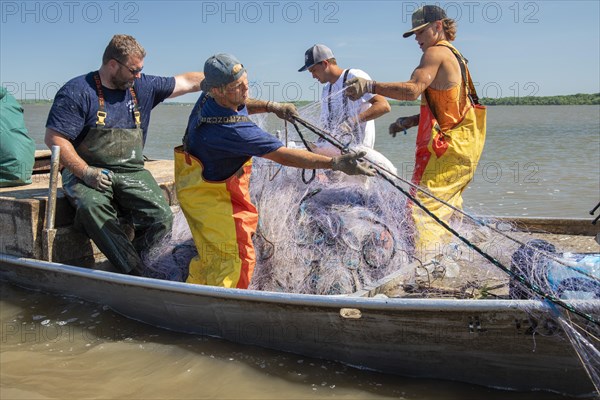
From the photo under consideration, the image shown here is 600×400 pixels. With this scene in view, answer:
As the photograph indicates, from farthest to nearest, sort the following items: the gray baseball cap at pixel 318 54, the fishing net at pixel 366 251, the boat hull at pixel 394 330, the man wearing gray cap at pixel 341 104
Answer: the gray baseball cap at pixel 318 54
the man wearing gray cap at pixel 341 104
the fishing net at pixel 366 251
the boat hull at pixel 394 330

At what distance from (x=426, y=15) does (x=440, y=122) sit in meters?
0.91

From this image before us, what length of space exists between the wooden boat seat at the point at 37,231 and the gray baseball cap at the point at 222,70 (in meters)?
2.06

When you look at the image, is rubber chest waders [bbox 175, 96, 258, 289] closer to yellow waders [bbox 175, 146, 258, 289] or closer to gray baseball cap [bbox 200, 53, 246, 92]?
yellow waders [bbox 175, 146, 258, 289]

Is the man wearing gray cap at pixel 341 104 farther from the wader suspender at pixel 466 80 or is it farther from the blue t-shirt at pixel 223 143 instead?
the blue t-shirt at pixel 223 143

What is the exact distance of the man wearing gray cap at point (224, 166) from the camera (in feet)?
14.3

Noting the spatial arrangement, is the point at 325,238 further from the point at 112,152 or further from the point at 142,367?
the point at 112,152

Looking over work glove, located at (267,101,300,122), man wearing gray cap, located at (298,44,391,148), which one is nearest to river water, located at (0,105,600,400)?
work glove, located at (267,101,300,122)

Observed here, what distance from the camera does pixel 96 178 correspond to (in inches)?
201

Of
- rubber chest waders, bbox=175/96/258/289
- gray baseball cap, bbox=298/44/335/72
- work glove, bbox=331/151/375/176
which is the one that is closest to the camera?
work glove, bbox=331/151/375/176

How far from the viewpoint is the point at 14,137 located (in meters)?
6.75

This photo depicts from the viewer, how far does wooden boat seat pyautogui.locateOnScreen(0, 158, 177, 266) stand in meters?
5.48

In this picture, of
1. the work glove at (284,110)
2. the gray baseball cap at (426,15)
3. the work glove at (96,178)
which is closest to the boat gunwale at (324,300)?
the work glove at (96,178)

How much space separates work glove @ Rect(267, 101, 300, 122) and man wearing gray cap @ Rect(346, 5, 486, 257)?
54 cm

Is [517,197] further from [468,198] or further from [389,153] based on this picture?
[389,153]
